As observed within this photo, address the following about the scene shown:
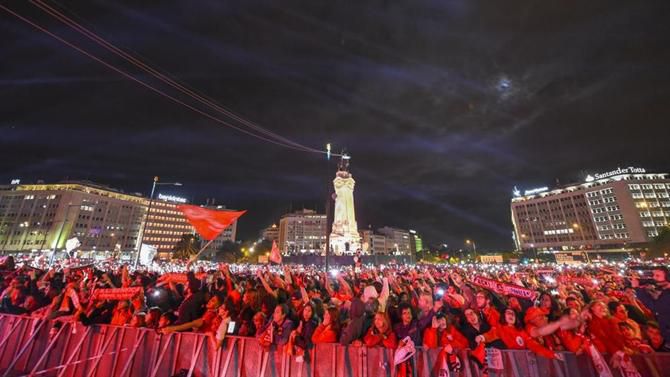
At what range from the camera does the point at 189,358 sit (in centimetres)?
618

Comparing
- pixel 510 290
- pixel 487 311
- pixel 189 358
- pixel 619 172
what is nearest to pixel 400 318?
pixel 487 311

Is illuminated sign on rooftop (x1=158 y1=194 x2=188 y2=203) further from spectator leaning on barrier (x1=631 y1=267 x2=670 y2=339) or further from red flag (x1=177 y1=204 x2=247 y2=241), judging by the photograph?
spectator leaning on barrier (x1=631 y1=267 x2=670 y2=339)

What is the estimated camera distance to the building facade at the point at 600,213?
278 ft

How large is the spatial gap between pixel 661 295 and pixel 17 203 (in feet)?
514

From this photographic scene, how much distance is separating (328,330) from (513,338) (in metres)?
3.70

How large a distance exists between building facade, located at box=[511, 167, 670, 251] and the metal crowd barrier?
92.7 m

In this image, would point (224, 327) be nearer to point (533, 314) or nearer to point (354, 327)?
point (354, 327)

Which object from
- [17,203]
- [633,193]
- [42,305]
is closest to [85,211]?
[17,203]

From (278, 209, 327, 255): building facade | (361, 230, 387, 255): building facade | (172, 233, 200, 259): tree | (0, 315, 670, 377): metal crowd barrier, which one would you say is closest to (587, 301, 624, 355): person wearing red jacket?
(0, 315, 670, 377): metal crowd barrier

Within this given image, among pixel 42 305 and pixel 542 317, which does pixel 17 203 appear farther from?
pixel 542 317

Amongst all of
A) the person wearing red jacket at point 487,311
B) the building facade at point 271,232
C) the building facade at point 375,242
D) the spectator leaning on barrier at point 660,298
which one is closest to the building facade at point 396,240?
the building facade at point 375,242

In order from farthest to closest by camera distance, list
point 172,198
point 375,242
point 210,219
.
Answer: point 375,242
point 172,198
point 210,219

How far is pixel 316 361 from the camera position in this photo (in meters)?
5.58

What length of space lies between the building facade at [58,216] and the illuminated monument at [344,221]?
73182 millimetres
